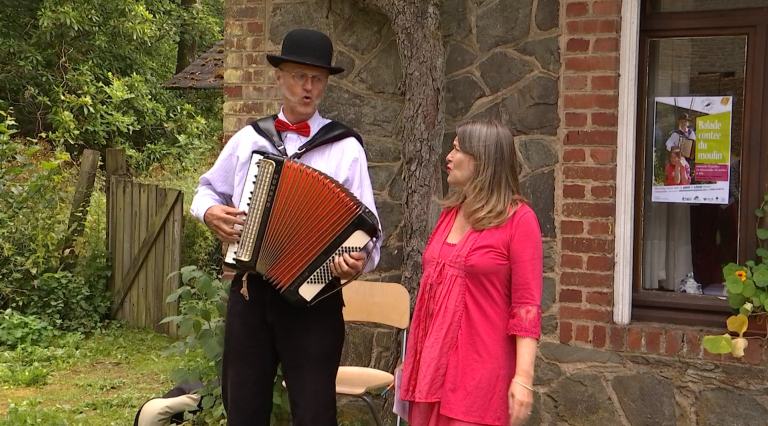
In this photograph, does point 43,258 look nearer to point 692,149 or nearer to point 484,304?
point 692,149

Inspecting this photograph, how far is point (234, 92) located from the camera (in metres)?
5.25

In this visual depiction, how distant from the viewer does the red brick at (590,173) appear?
4414 mm

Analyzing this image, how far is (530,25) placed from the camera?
15.2 feet

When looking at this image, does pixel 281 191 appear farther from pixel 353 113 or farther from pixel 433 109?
pixel 353 113

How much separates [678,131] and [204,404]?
2.86m

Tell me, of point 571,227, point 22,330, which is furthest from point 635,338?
point 22,330

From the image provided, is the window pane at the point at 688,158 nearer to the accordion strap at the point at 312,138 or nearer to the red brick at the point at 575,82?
the red brick at the point at 575,82

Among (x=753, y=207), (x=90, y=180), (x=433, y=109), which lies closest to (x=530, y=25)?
(x=433, y=109)

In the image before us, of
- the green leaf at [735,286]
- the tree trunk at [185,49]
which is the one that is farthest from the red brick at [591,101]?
the tree trunk at [185,49]

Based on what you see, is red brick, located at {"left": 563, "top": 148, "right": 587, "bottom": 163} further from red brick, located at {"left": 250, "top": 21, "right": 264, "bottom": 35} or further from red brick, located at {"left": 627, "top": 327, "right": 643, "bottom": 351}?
red brick, located at {"left": 250, "top": 21, "right": 264, "bottom": 35}

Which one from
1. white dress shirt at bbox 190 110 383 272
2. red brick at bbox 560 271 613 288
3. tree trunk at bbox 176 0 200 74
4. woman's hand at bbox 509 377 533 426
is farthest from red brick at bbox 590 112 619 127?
tree trunk at bbox 176 0 200 74

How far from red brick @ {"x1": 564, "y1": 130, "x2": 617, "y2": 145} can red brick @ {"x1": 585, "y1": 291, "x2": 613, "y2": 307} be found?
2.51ft

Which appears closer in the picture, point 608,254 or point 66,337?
point 608,254

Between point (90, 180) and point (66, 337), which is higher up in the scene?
point (90, 180)
